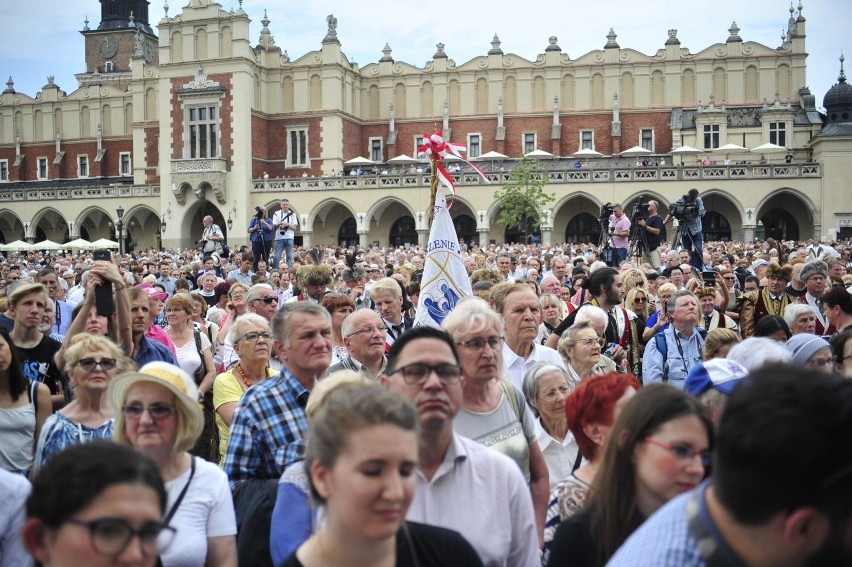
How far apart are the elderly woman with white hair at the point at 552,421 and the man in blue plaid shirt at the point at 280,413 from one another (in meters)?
1.15

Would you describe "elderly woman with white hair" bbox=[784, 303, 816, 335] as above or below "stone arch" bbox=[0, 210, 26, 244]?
below

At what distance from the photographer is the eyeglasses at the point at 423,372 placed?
3.00 metres

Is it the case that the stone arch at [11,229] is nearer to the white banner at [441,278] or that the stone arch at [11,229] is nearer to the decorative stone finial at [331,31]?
the decorative stone finial at [331,31]

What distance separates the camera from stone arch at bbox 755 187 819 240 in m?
39.1

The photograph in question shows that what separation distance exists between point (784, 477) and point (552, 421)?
9.36 ft

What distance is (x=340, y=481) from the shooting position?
7.26 feet

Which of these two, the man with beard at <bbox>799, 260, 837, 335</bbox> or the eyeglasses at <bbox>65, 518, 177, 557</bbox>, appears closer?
the eyeglasses at <bbox>65, 518, 177, 557</bbox>

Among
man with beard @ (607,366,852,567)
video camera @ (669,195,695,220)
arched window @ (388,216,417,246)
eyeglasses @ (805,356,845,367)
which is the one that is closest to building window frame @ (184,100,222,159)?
arched window @ (388,216,417,246)

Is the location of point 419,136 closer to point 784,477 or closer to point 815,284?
point 815,284

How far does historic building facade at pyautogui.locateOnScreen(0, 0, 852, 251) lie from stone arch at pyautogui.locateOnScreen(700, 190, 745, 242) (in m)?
0.10

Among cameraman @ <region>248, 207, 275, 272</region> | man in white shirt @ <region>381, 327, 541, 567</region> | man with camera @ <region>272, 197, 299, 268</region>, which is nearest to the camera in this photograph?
man in white shirt @ <region>381, 327, 541, 567</region>

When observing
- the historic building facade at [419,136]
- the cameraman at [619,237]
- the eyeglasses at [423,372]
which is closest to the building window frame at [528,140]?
the historic building facade at [419,136]

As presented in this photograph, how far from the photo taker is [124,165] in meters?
53.8

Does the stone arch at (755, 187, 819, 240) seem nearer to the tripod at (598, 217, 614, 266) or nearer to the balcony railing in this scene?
the balcony railing
